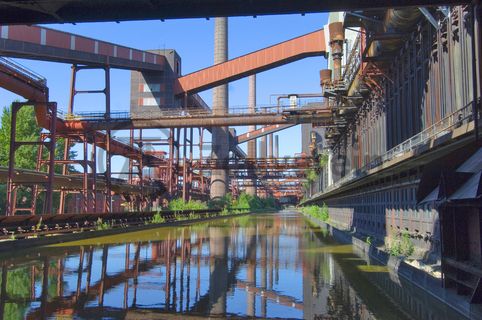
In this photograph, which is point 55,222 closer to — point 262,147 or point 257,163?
point 257,163

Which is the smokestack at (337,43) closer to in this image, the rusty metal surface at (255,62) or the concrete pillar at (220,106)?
the rusty metal surface at (255,62)

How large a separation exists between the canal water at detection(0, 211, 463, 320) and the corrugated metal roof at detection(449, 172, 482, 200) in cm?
199

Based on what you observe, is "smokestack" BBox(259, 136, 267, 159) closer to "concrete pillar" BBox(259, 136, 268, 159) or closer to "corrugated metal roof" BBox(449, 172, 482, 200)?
"concrete pillar" BBox(259, 136, 268, 159)

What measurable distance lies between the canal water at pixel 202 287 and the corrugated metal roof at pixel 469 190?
1.99 m

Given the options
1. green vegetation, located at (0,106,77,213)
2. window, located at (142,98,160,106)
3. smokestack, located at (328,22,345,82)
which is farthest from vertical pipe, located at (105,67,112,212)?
smokestack, located at (328,22,345,82)

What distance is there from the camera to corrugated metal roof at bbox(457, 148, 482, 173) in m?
7.37

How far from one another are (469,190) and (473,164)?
2.58 feet

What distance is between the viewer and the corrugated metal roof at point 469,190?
22.0 ft

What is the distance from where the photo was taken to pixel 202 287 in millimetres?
10688

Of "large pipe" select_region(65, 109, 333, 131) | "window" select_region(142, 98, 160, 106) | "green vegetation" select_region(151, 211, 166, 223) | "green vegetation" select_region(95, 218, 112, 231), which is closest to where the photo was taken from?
"green vegetation" select_region(95, 218, 112, 231)

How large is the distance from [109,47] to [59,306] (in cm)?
4839

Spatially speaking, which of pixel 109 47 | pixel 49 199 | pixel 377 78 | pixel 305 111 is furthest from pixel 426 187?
pixel 109 47

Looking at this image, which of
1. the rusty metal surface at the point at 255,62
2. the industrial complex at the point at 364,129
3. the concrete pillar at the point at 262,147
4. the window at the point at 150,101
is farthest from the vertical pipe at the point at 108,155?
the concrete pillar at the point at 262,147

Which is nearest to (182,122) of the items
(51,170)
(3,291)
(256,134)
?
(51,170)
